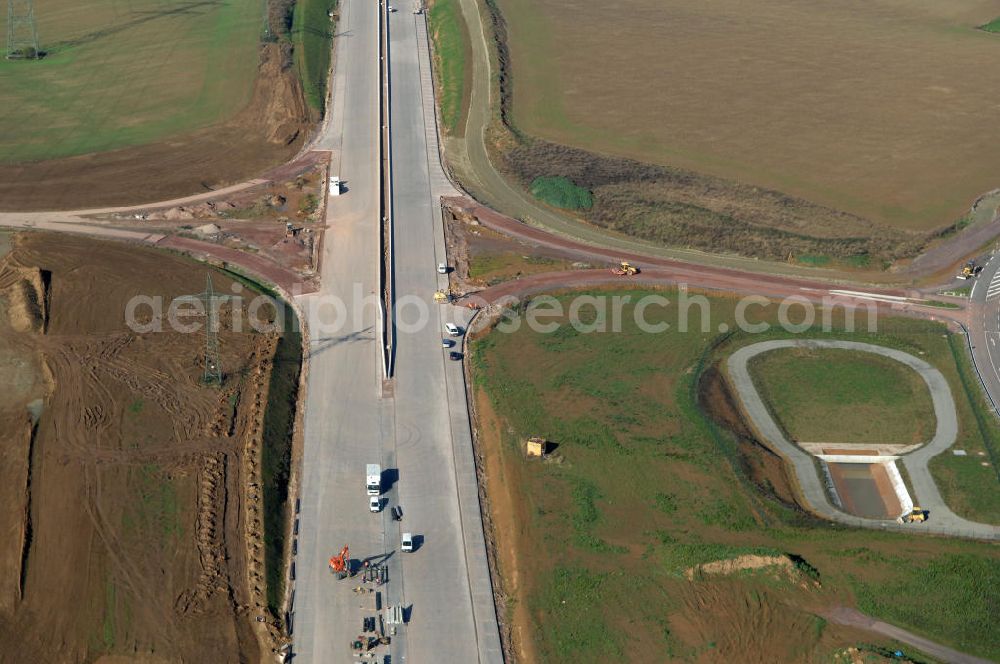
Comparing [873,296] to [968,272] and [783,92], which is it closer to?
[968,272]

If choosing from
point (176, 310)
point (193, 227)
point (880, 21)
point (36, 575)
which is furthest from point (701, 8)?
point (36, 575)

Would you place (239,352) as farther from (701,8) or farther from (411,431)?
(701,8)

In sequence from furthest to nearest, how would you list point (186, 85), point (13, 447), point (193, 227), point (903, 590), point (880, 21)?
point (880, 21)
point (186, 85)
point (193, 227)
point (13, 447)
point (903, 590)

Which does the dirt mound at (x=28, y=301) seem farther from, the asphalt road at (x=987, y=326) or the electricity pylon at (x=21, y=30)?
the asphalt road at (x=987, y=326)

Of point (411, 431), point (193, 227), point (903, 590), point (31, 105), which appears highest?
point (31, 105)

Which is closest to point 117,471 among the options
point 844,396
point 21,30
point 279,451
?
point 279,451

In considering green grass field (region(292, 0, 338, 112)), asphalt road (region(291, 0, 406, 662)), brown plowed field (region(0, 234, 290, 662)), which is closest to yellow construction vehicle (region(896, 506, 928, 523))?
asphalt road (region(291, 0, 406, 662))
